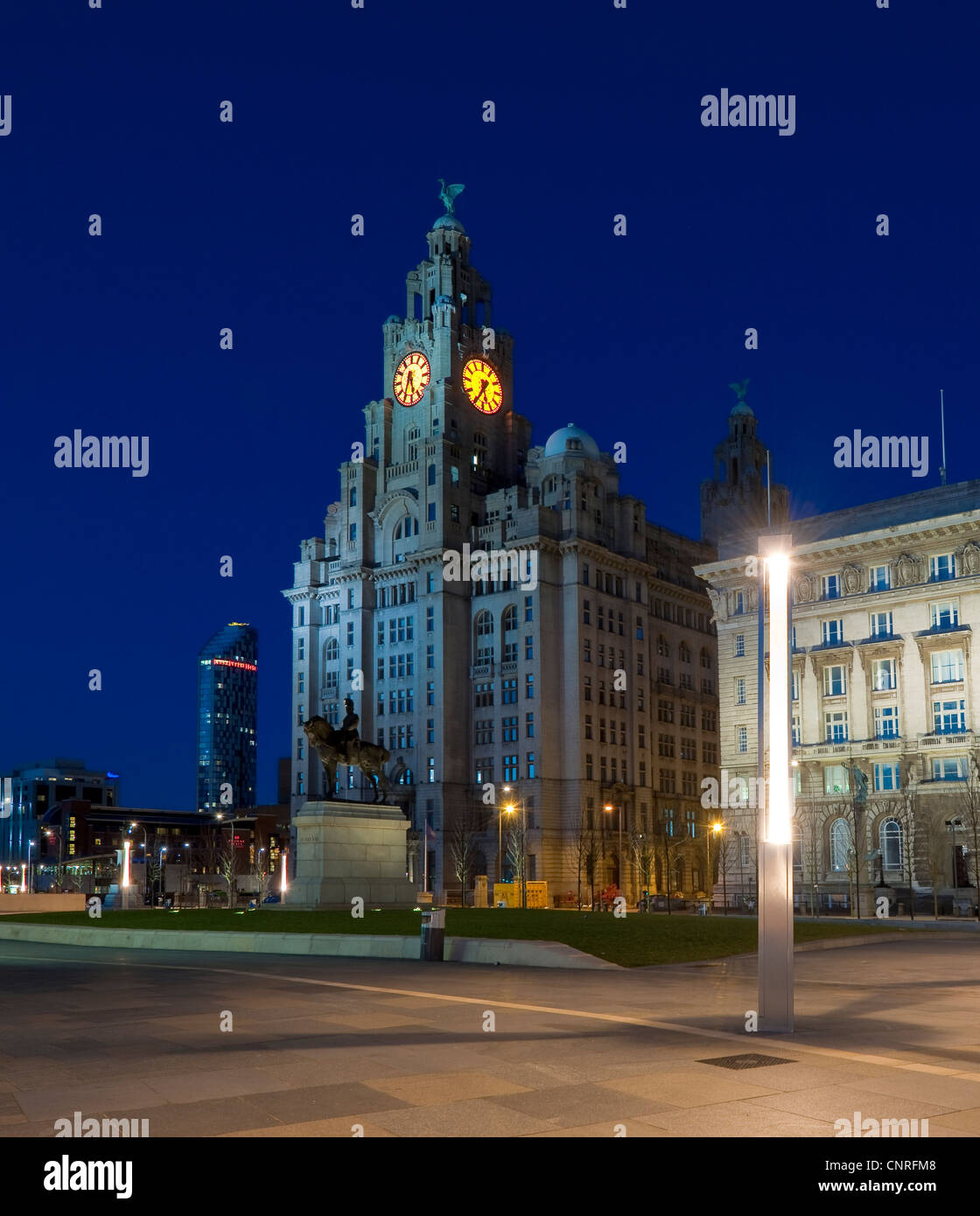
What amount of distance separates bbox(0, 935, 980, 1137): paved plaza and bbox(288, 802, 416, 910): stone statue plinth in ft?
76.8

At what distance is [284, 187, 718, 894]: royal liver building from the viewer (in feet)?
392

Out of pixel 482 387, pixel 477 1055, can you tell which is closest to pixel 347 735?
pixel 477 1055

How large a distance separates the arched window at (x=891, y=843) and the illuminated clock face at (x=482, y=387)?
68.2 m

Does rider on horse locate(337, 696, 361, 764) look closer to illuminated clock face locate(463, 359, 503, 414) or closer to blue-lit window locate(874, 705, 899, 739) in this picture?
blue-lit window locate(874, 705, 899, 739)

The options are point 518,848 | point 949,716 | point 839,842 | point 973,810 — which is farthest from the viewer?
point 518,848

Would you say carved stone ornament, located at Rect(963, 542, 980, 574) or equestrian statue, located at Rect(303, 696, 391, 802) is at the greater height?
carved stone ornament, located at Rect(963, 542, 980, 574)

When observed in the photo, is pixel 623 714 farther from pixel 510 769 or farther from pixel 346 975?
pixel 346 975

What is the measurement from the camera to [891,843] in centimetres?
8012

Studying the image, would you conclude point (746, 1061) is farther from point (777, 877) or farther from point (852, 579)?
point (852, 579)

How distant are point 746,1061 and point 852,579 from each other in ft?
241

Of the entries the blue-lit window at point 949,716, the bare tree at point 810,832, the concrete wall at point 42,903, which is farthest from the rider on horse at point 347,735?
the blue-lit window at point 949,716

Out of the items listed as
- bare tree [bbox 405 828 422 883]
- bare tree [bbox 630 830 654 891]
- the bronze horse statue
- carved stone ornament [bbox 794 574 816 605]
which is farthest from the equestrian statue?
bare tree [bbox 405 828 422 883]

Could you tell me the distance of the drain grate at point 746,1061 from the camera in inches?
547

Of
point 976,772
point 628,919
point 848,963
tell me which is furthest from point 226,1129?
point 976,772
